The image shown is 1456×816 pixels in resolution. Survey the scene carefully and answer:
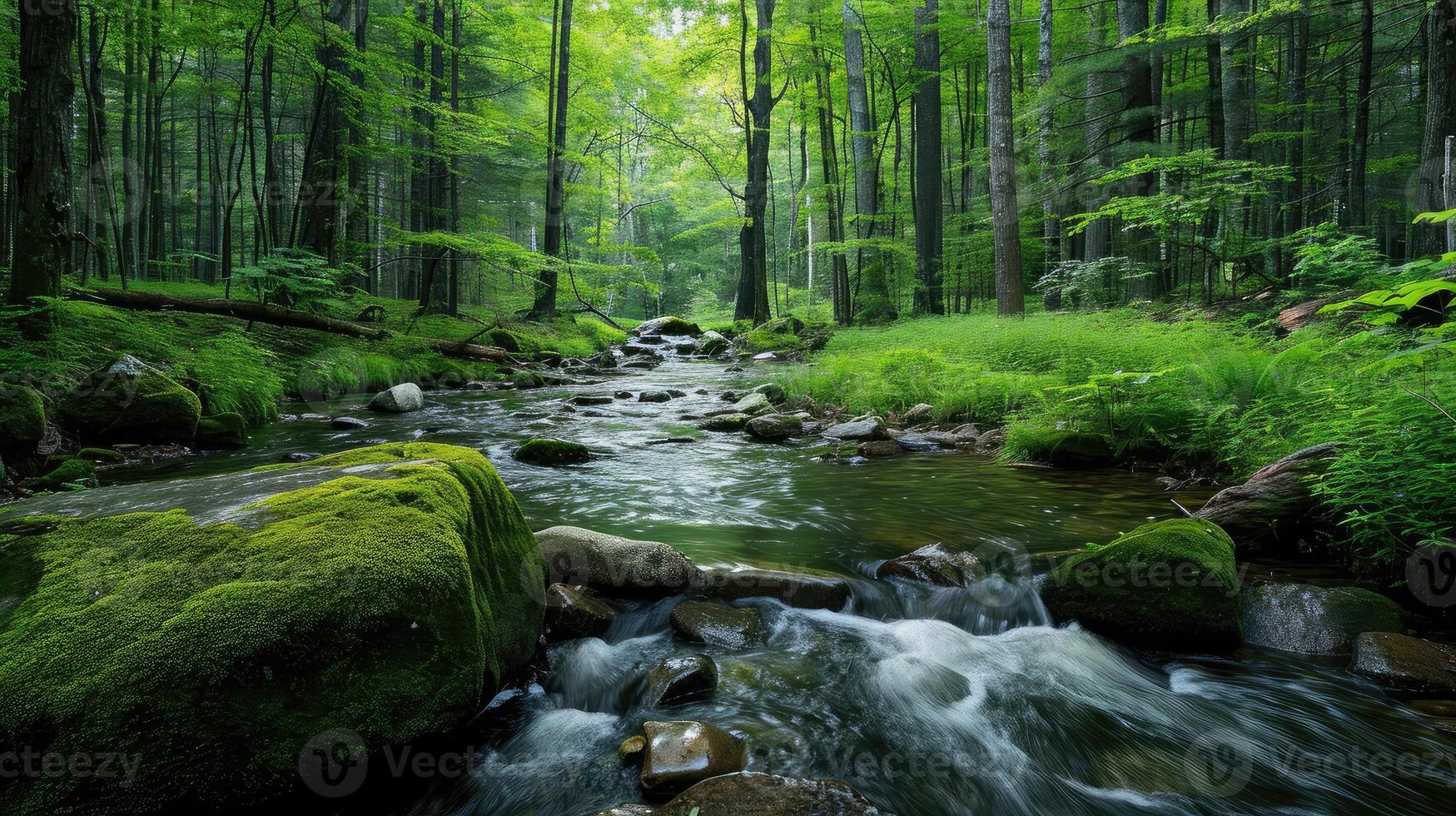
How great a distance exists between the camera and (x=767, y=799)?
1.91 meters

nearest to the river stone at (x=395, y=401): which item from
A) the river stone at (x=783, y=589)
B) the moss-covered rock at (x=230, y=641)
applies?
the river stone at (x=783, y=589)

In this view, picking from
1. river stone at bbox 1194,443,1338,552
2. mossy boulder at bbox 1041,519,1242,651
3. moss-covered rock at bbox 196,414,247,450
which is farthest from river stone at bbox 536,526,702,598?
moss-covered rock at bbox 196,414,247,450

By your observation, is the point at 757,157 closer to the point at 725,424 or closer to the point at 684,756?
the point at 725,424

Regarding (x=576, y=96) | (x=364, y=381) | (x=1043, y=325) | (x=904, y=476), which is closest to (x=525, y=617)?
(x=904, y=476)

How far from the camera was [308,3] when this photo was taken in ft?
40.9

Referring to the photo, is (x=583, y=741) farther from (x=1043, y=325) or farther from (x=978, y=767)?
(x=1043, y=325)

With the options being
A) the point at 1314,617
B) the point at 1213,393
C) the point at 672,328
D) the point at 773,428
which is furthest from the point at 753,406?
the point at 672,328

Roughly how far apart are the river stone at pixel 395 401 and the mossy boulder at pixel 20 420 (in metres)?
4.01

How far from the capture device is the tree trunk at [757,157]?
1780 centimetres

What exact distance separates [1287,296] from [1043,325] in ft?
10.1

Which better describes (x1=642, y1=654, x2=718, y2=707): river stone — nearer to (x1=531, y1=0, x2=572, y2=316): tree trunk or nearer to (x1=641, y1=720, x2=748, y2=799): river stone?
(x1=641, y1=720, x2=748, y2=799): river stone

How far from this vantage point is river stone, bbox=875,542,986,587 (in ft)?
12.1

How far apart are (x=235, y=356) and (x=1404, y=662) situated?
10.2 meters

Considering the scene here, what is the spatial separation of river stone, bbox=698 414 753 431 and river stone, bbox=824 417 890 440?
1.20 m
